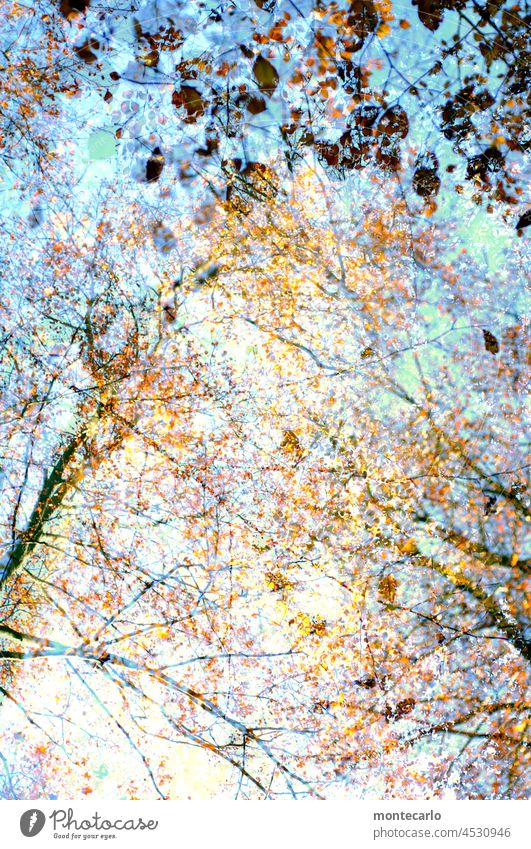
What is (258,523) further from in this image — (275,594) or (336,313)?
(336,313)

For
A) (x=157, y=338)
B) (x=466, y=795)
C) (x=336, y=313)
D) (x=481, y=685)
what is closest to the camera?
(x=466, y=795)

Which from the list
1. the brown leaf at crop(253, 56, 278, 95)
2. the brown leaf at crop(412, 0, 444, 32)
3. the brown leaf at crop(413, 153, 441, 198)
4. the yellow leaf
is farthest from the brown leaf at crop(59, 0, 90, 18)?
the brown leaf at crop(413, 153, 441, 198)

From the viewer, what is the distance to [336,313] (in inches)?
197

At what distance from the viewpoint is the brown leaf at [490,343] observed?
4.89 metres

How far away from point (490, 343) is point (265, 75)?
3.02 meters

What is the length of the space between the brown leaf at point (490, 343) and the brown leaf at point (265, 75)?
2810 mm

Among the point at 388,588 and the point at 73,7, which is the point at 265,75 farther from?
the point at 388,588

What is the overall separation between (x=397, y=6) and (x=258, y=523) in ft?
14.3

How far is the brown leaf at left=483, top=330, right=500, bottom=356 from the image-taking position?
4891 mm

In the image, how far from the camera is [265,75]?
4.75m

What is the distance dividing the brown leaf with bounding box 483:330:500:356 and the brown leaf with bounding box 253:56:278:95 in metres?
2.81

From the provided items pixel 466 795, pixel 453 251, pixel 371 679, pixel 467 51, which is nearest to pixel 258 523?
pixel 371 679

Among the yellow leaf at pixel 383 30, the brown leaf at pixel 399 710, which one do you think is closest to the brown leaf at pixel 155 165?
the yellow leaf at pixel 383 30

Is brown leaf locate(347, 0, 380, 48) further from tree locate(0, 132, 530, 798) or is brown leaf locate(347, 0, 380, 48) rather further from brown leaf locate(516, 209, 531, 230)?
brown leaf locate(516, 209, 531, 230)
